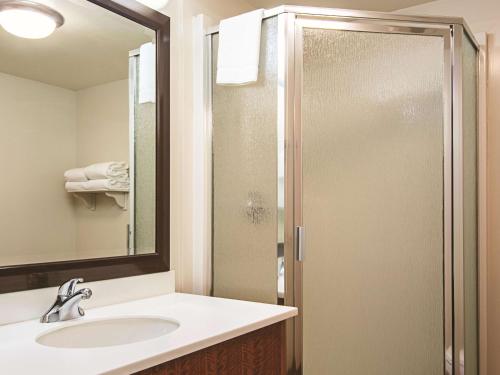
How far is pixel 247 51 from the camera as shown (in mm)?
1839

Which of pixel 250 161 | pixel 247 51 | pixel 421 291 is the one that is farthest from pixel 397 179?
pixel 247 51

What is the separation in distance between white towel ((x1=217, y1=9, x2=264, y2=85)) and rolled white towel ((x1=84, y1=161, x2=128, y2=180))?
1.75 feet

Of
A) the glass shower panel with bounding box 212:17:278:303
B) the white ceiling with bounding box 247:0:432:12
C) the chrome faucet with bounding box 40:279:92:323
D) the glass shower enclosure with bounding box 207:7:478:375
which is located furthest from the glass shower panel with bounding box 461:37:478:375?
the chrome faucet with bounding box 40:279:92:323

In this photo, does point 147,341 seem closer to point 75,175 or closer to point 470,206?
point 75,175

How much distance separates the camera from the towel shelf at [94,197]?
5.11 feet

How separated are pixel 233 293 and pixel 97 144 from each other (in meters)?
0.79

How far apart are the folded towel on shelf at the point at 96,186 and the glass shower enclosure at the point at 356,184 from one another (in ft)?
1.40

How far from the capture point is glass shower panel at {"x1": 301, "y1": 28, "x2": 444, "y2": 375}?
5.98 feet

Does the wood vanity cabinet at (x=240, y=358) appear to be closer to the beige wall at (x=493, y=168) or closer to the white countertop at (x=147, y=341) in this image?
the white countertop at (x=147, y=341)

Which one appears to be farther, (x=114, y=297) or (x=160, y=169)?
(x=160, y=169)

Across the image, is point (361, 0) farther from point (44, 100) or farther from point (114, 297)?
point (114, 297)

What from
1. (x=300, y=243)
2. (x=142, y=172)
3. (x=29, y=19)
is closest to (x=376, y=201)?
(x=300, y=243)

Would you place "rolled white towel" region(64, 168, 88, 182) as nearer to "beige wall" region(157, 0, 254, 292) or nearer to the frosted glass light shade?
"beige wall" region(157, 0, 254, 292)

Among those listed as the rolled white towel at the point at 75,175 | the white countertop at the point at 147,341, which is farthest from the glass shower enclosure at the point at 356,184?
the rolled white towel at the point at 75,175
